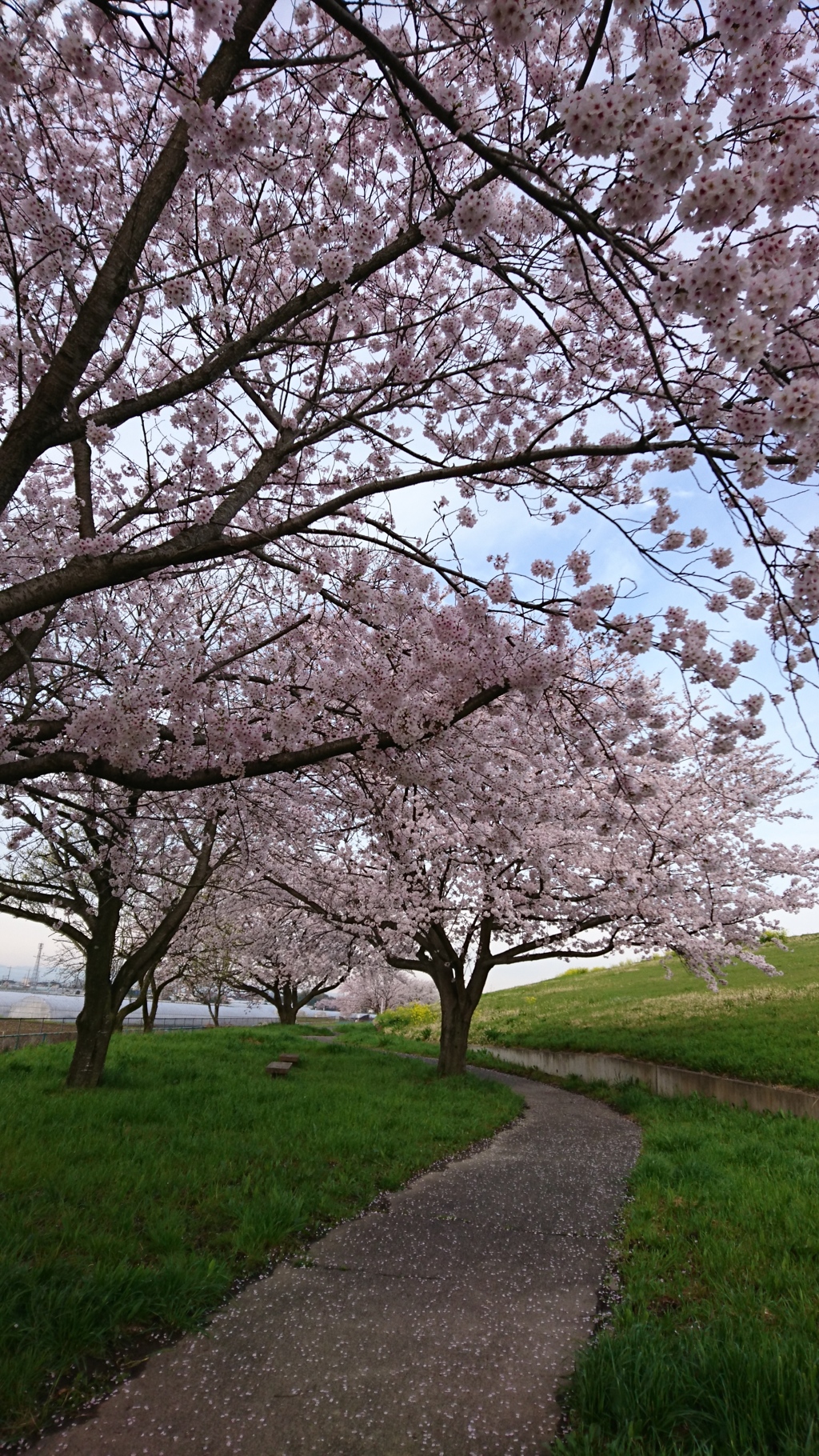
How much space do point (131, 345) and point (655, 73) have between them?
438cm

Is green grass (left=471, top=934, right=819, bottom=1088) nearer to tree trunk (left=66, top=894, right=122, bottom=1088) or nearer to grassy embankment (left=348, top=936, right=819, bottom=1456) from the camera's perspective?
grassy embankment (left=348, top=936, right=819, bottom=1456)

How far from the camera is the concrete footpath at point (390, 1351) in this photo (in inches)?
109

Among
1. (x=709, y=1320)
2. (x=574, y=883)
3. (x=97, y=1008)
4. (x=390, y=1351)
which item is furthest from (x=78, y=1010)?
(x=709, y=1320)

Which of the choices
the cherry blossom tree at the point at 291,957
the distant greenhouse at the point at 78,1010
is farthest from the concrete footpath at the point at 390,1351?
the distant greenhouse at the point at 78,1010

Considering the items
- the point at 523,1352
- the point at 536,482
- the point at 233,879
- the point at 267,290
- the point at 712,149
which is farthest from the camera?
the point at 233,879

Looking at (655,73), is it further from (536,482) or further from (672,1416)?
(672,1416)

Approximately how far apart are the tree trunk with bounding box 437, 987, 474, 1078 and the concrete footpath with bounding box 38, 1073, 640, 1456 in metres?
8.19

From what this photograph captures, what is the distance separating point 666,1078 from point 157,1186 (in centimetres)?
1016

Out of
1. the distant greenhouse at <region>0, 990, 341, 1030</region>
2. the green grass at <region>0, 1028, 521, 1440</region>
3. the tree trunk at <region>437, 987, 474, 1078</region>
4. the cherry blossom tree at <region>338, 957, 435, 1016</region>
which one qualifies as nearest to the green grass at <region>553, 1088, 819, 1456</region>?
the green grass at <region>0, 1028, 521, 1440</region>

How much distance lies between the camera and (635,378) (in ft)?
18.4

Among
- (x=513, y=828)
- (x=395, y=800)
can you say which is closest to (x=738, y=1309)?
(x=513, y=828)

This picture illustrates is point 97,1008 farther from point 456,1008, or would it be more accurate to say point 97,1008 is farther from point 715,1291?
point 715,1291

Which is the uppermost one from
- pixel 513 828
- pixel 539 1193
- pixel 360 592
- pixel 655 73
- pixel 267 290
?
pixel 267 290

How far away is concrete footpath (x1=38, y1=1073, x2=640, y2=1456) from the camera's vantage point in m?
2.78
